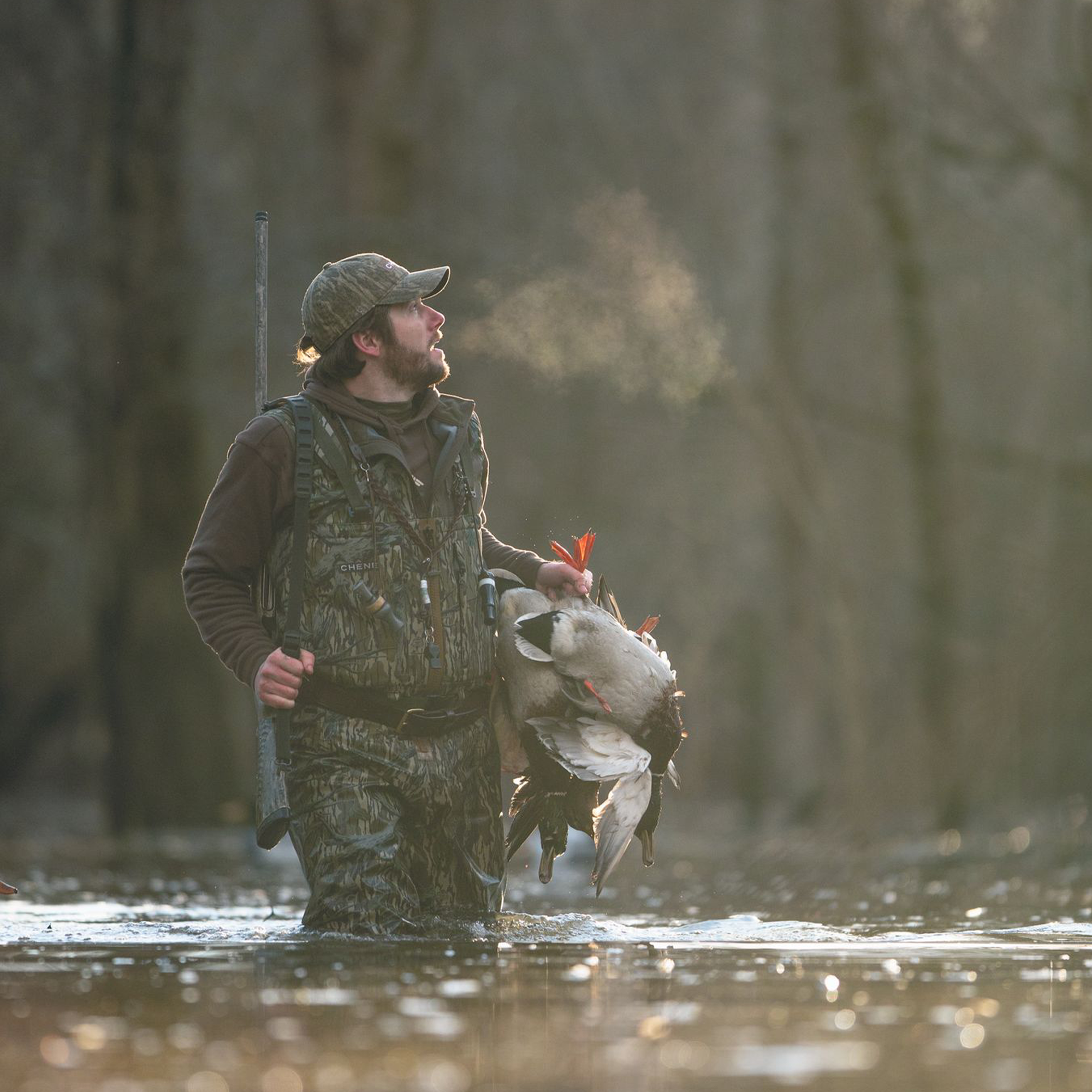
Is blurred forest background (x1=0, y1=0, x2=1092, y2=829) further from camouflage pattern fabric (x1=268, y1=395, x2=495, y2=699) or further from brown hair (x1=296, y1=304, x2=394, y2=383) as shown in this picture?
camouflage pattern fabric (x1=268, y1=395, x2=495, y2=699)

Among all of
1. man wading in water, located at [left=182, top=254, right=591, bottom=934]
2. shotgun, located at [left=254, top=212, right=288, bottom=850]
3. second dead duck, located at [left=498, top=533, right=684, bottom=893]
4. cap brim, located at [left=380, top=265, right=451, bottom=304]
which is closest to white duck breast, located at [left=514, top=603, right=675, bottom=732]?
second dead duck, located at [left=498, top=533, right=684, bottom=893]

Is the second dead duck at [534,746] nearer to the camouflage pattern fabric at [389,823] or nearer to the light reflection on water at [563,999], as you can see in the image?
the camouflage pattern fabric at [389,823]

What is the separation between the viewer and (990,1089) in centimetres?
423

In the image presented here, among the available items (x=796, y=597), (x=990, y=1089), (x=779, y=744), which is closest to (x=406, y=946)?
(x=990, y=1089)

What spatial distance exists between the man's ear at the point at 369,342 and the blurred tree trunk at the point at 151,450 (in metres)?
10.3

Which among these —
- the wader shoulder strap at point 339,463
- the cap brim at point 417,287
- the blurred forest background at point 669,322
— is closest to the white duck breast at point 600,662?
the wader shoulder strap at point 339,463

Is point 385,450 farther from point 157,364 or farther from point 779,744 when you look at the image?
point 779,744

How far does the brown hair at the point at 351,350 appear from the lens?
7.32 meters

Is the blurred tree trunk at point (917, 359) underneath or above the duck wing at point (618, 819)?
above

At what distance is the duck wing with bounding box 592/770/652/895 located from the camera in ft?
23.0

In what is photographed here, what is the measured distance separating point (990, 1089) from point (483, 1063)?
37.2 inches

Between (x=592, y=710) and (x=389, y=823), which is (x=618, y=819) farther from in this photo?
(x=389, y=823)

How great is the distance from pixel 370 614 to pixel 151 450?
35.2 ft

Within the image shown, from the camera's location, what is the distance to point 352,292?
24.1 feet
